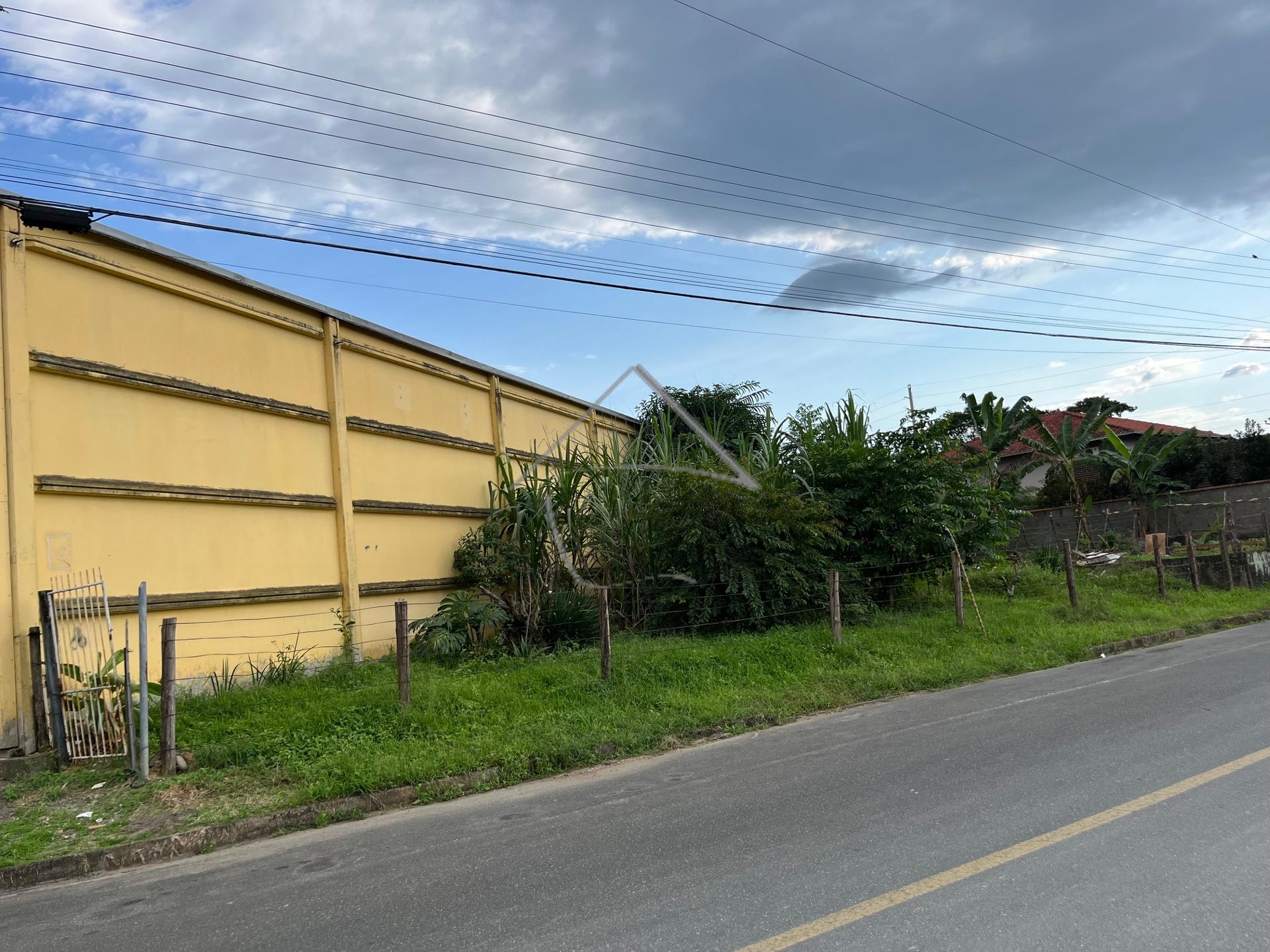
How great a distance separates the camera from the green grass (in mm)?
5852

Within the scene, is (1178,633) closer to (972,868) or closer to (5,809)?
(972,868)

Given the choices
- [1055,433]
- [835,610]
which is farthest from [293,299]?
[1055,433]

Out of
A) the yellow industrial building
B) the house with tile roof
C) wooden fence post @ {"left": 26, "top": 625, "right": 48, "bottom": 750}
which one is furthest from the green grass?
the house with tile roof

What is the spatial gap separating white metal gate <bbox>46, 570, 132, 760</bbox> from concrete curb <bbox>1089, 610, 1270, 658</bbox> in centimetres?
1105

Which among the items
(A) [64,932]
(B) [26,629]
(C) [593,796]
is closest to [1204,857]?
(C) [593,796]

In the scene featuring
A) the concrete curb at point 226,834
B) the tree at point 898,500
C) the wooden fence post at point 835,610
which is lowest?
the concrete curb at point 226,834

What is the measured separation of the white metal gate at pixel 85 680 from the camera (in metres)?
6.57

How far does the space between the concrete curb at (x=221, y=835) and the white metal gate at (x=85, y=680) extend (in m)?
1.51

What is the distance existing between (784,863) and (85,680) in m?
5.69

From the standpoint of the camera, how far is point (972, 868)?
386 centimetres

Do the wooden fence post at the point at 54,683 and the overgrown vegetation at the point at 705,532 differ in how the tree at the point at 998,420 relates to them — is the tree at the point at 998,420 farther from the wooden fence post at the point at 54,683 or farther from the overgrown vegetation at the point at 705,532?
the wooden fence post at the point at 54,683

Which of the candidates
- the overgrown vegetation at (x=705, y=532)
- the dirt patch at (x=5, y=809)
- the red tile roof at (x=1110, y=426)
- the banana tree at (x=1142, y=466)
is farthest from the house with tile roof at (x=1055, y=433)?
the dirt patch at (x=5, y=809)

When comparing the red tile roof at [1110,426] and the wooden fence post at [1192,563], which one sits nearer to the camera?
the wooden fence post at [1192,563]

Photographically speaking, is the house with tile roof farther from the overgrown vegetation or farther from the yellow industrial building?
the yellow industrial building
